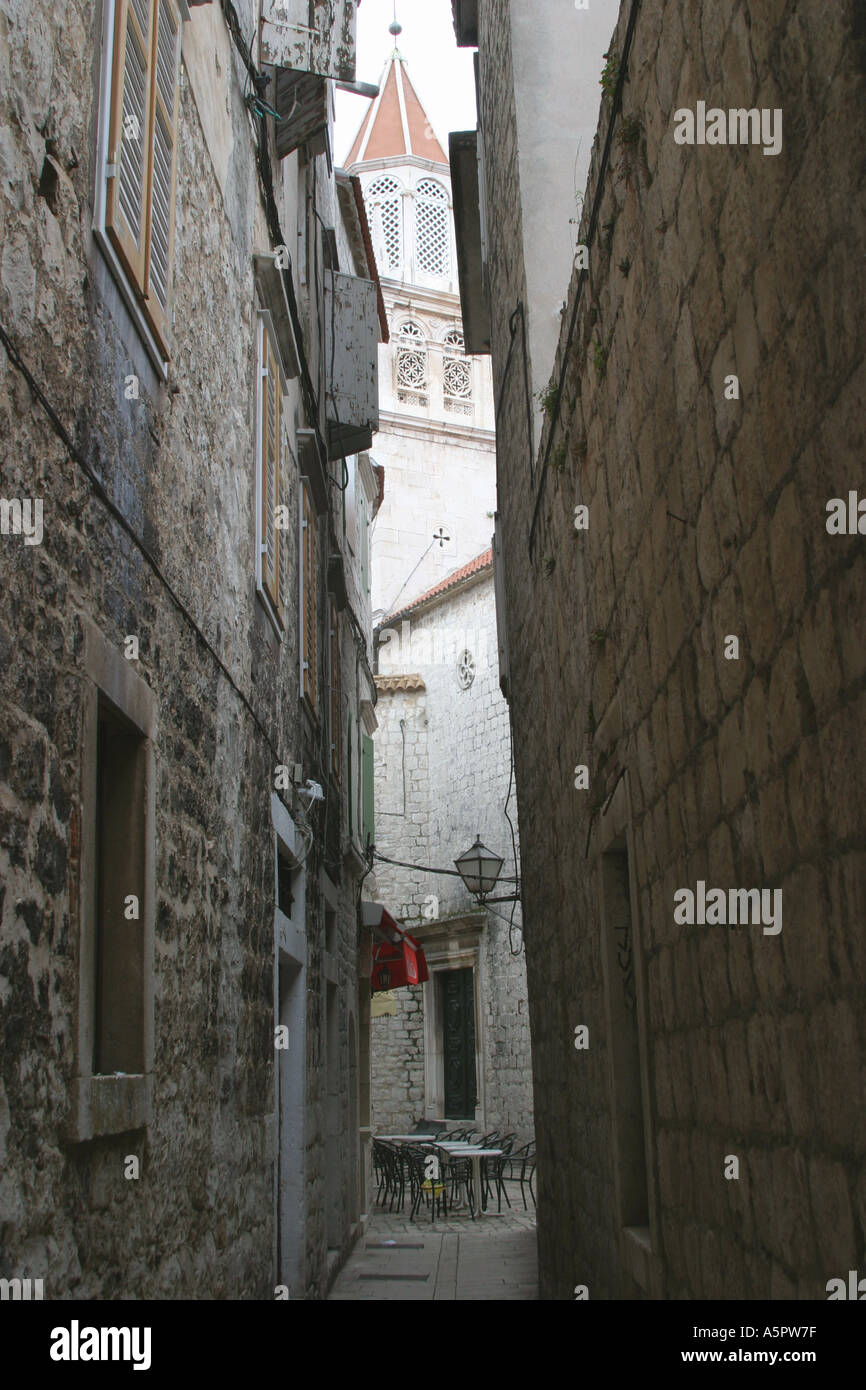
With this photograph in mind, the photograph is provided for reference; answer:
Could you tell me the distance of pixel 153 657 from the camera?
14.4ft

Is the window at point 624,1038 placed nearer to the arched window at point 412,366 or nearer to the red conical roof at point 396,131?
the arched window at point 412,366

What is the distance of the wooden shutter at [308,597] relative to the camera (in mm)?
9023

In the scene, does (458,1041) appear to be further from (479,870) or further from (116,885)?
(116,885)

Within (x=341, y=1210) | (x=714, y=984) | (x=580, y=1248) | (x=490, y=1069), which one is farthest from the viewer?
(x=490, y=1069)

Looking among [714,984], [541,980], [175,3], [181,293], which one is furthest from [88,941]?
[541,980]

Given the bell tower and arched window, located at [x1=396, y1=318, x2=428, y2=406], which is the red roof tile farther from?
arched window, located at [x1=396, y1=318, x2=428, y2=406]

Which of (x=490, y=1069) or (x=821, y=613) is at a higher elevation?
(x=821, y=613)

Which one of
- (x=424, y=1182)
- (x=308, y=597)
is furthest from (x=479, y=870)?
(x=308, y=597)

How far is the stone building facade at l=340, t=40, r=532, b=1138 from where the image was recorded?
21.3 m

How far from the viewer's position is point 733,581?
117 inches

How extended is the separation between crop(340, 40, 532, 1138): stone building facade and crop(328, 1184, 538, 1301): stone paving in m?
6.16

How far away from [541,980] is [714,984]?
530cm

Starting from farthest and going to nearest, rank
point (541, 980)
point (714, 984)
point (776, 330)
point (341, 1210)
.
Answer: point (341, 1210) < point (541, 980) < point (714, 984) < point (776, 330)

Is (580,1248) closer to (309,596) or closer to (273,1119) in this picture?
(273,1119)
